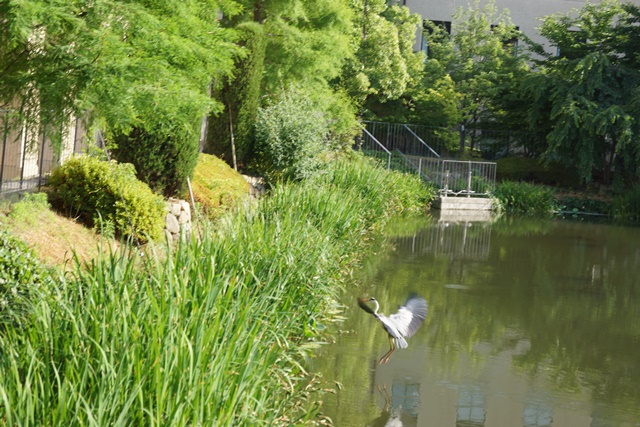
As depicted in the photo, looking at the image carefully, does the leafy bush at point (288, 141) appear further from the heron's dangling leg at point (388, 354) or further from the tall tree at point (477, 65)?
the tall tree at point (477, 65)

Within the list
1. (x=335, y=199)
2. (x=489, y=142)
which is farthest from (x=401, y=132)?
(x=335, y=199)

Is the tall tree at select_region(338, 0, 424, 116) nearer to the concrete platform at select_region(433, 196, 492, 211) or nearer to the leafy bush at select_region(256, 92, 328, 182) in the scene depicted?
the concrete platform at select_region(433, 196, 492, 211)

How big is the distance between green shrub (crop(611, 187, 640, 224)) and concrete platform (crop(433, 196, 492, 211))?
3.88m

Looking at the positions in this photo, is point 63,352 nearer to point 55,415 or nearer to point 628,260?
point 55,415

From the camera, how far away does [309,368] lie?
25.6ft

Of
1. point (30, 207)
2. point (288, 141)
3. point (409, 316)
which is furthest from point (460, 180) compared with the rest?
point (409, 316)

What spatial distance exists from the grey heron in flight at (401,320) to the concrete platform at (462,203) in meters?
17.4

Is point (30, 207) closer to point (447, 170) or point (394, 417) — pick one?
point (394, 417)

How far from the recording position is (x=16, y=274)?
6.79 meters

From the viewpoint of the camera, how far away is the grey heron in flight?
795 centimetres

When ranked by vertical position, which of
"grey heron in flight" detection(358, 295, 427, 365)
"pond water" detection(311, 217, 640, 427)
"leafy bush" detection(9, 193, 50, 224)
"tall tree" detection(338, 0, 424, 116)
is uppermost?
"tall tree" detection(338, 0, 424, 116)

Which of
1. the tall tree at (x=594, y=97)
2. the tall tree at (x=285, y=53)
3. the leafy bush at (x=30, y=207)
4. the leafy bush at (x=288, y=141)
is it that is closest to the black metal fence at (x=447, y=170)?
the tall tree at (x=594, y=97)

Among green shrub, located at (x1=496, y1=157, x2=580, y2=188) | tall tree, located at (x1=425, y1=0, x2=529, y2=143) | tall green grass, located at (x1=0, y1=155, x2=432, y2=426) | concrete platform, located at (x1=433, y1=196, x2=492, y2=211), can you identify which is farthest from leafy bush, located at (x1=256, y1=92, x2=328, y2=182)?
tall tree, located at (x1=425, y1=0, x2=529, y2=143)

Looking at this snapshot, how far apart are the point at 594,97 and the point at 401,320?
22.2m
